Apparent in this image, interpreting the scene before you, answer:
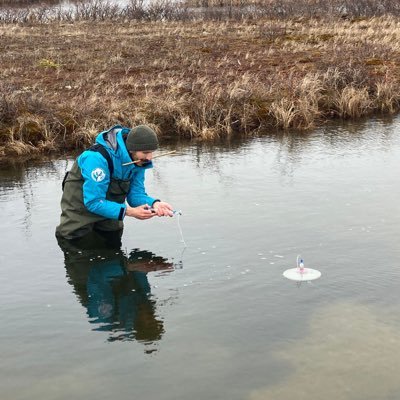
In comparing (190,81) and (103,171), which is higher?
(190,81)

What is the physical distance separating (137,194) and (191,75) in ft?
42.1

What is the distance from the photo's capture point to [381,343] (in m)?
6.42

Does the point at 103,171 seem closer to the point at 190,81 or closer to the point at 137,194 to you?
the point at 137,194

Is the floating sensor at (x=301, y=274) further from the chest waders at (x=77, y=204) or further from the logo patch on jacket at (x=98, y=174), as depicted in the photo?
the logo patch on jacket at (x=98, y=174)

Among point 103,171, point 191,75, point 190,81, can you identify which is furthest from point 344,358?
point 191,75

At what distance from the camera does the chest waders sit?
8.40 m

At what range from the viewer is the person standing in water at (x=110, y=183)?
7.93 m

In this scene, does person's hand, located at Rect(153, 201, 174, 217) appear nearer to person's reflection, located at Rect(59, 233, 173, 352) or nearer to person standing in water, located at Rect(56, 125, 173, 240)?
person standing in water, located at Rect(56, 125, 173, 240)

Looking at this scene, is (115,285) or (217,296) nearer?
(217,296)

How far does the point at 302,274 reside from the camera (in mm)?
7934

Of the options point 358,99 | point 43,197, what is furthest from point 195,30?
point 43,197

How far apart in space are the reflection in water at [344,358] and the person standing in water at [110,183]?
235 cm

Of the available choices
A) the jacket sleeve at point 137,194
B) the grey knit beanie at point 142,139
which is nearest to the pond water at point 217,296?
the jacket sleeve at point 137,194

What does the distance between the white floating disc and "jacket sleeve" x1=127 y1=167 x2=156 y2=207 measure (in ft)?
5.96
